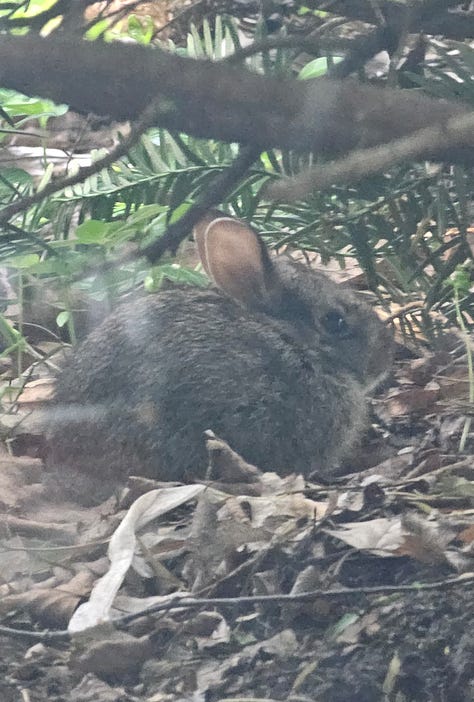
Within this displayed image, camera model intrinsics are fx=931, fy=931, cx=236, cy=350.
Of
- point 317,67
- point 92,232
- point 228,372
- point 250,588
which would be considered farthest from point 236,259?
point 250,588

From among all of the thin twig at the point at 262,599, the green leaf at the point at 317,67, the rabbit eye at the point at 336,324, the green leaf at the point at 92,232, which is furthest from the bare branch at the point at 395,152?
the rabbit eye at the point at 336,324

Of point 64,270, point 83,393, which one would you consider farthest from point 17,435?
point 64,270

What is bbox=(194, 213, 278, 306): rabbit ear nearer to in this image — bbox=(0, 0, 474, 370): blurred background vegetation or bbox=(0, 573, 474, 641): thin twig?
bbox=(0, 0, 474, 370): blurred background vegetation

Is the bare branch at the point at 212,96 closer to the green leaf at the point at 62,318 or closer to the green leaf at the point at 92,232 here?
the green leaf at the point at 92,232

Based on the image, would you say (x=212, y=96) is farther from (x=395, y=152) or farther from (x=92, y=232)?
(x=92, y=232)

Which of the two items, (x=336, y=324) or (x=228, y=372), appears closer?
(x=228, y=372)

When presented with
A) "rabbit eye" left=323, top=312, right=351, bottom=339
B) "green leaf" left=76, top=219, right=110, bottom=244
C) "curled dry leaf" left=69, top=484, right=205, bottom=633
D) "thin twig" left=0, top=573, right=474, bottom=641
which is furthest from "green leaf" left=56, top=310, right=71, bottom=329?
"rabbit eye" left=323, top=312, right=351, bottom=339
